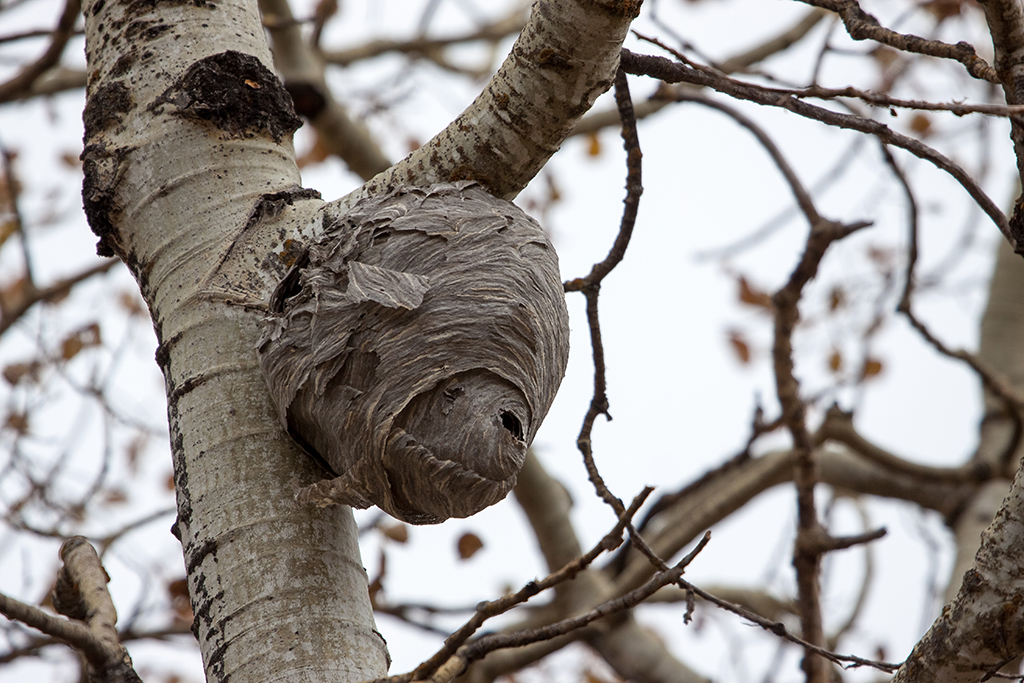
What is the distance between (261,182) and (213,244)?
16 cm

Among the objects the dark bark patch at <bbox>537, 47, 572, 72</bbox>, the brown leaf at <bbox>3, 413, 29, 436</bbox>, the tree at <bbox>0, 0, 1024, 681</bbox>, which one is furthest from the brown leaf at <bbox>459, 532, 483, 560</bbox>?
the dark bark patch at <bbox>537, 47, 572, 72</bbox>

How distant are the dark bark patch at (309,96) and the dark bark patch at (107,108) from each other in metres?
2.07

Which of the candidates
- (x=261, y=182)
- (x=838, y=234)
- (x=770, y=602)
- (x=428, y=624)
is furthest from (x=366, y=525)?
(x=261, y=182)

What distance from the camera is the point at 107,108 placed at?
1601 millimetres

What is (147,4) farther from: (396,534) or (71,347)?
(71,347)

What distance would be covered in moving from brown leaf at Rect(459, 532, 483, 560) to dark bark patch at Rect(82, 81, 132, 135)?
2.18 m

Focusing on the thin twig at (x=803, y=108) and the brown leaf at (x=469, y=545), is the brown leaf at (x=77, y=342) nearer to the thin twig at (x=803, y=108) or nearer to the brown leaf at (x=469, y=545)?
the brown leaf at (x=469, y=545)

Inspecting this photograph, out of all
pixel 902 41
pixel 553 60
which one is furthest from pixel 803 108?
pixel 553 60

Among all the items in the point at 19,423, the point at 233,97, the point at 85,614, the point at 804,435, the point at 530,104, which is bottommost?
the point at 85,614

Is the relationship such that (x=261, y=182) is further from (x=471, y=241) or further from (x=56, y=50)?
(x=56, y=50)

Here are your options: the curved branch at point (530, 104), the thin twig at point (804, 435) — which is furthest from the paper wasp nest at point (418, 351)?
the thin twig at point (804, 435)

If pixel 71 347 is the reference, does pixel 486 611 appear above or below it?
below

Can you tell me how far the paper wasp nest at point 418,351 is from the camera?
4.52 feet

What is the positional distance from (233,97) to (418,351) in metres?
0.59
